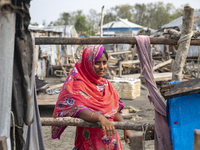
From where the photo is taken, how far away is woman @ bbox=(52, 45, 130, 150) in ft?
6.57

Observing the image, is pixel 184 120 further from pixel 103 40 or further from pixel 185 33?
pixel 103 40

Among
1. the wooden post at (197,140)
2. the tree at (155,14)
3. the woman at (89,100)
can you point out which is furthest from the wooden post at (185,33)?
the tree at (155,14)

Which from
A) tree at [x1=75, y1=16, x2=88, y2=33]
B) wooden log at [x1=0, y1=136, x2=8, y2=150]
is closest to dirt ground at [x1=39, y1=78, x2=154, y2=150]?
wooden log at [x1=0, y1=136, x2=8, y2=150]

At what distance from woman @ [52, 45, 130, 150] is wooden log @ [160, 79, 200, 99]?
1.92 feet

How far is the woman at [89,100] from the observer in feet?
6.57

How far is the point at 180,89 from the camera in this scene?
176cm

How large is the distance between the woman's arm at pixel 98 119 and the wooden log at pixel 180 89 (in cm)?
52

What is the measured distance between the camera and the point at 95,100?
2.09m

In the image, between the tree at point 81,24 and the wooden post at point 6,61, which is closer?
the wooden post at point 6,61

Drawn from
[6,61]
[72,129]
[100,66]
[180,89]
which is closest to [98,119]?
[100,66]

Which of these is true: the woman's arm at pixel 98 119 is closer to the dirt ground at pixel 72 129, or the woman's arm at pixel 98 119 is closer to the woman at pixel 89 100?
the woman at pixel 89 100

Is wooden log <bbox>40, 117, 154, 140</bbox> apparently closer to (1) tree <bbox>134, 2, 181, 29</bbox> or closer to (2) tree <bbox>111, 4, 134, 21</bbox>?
(1) tree <bbox>134, 2, 181, 29</bbox>

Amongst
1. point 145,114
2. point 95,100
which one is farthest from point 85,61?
point 145,114

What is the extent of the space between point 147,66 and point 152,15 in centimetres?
4436
